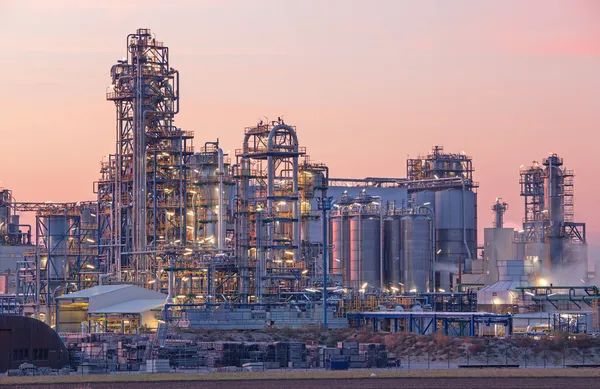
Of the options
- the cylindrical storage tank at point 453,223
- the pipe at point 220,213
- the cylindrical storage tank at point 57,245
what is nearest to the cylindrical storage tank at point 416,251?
the cylindrical storage tank at point 453,223

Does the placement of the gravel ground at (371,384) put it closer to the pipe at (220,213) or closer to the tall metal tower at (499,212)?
the pipe at (220,213)

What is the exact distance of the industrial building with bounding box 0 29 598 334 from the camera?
82375 millimetres

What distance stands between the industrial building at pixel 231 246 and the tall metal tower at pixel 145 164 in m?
0.11

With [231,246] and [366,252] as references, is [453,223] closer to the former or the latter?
[366,252]

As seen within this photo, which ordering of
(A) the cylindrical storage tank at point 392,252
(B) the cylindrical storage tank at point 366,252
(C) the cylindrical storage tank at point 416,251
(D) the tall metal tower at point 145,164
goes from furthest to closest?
(A) the cylindrical storage tank at point 392,252, (B) the cylindrical storage tank at point 366,252, (C) the cylindrical storage tank at point 416,251, (D) the tall metal tower at point 145,164

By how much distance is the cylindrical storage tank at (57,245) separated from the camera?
98.0 metres

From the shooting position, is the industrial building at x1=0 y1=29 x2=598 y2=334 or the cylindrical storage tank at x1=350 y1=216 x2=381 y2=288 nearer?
the industrial building at x1=0 y1=29 x2=598 y2=334

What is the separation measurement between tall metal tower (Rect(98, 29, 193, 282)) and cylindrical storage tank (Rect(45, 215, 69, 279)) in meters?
4.28

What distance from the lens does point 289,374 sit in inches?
2152

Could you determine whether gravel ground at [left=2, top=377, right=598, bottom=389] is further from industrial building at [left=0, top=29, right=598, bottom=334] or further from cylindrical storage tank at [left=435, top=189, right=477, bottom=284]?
cylindrical storage tank at [left=435, top=189, right=477, bottom=284]

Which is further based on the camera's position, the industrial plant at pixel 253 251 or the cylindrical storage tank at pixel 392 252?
the cylindrical storage tank at pixel 392 252

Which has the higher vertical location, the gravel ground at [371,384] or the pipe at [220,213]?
the pipe at [220,213]

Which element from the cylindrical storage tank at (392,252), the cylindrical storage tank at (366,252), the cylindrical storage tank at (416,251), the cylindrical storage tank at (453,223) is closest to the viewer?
the cylindrical storage tank at (416,251)

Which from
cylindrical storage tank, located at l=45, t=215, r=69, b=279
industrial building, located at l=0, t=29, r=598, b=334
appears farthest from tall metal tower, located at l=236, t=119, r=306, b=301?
cylindrical storage tank, located at l=45, t=215, r=69, b=279
